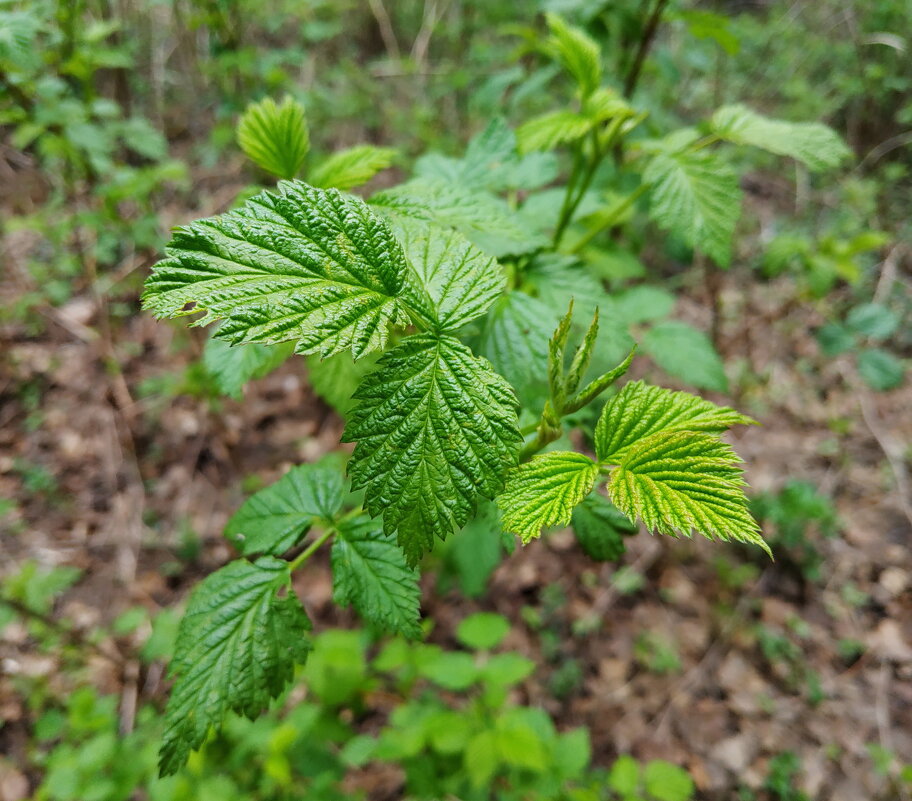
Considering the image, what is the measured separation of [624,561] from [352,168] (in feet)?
7.39

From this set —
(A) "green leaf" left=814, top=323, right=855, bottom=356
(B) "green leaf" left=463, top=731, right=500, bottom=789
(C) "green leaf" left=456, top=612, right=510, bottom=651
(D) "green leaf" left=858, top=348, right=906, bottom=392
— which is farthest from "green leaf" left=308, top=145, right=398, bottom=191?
(D) "green leaf" left=858, top=348, right=906, bottom=392

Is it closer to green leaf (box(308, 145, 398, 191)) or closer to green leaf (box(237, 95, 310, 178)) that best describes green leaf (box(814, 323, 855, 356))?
green leaf (box(308, 145, 398, 191))

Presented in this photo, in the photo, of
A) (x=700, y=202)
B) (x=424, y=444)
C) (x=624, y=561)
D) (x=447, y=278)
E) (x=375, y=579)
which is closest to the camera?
(x=424, y=444)

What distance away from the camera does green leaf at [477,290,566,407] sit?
3.22ft

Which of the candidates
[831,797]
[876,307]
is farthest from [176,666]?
[876,307]

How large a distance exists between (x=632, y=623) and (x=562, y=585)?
0.36 meters

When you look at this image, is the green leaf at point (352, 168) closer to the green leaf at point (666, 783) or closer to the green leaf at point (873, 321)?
the green leaf at point (666, 783)

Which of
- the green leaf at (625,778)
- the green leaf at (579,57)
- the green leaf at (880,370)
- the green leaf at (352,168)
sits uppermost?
the green leaf at (579,57)

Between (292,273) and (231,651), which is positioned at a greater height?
(292,273)

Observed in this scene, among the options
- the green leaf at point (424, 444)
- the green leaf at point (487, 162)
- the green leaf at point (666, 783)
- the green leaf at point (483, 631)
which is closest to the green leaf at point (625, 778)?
the green leaf at point (666, 783)

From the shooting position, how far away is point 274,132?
1.02 meters

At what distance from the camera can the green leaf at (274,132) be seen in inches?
39.9

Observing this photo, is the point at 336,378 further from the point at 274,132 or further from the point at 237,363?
the point at 274,132

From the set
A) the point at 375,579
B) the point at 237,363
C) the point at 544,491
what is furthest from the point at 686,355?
the point at 237,363
